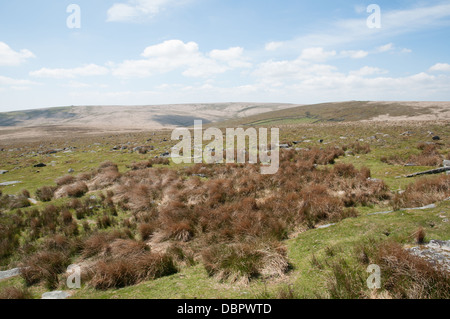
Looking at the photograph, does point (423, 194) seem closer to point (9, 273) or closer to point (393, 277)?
point (393, 277)

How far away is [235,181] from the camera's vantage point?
43.5 feet

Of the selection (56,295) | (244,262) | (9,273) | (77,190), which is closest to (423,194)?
(244,262)

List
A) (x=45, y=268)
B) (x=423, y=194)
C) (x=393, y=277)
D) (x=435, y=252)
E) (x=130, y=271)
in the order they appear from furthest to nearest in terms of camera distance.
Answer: (x=423, y=194), (x=45, y=268), (x=130, y=271), (x=435, y=252), (x=393, y=277)

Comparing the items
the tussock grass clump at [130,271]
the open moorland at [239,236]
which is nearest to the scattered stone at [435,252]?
the open moorland at [239,236]

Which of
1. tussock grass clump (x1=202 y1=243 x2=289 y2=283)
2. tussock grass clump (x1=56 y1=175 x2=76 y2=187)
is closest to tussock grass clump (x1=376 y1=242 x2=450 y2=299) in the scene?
tussock grass clump (x1=202 y1=243 x2=289 y2=283)

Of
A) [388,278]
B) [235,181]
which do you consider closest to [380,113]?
[235,181]

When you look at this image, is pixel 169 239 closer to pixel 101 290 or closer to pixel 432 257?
pixel 101 290

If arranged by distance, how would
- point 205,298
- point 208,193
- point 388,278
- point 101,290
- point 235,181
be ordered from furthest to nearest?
point 235,181, point 208,193, point 101,290, point 205,298, point 388,278

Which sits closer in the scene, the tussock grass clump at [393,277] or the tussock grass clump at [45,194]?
the tussock grass clump at [393,277]

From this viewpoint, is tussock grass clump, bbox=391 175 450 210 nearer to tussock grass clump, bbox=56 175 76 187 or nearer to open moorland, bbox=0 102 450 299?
open moorland, bbox=0 102 450 299

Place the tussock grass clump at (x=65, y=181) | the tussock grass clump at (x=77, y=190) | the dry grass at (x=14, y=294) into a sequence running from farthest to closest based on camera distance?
the tussock grass clump at (x=65, y=181)
the tussock grass clump at (x=77, y=190)
the dry grass at (x=14, y=294)

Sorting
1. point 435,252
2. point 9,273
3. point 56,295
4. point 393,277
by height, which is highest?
point 435,252

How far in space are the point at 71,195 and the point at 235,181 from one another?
988 cm

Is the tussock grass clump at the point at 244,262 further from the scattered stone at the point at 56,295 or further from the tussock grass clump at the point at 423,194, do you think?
the tussock grass clump at the point at 423,194
